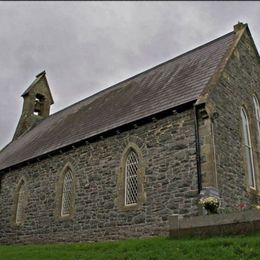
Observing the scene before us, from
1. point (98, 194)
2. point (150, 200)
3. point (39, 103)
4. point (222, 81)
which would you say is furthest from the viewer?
point (39, 103)

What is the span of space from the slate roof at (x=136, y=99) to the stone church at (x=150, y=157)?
3.5 inches

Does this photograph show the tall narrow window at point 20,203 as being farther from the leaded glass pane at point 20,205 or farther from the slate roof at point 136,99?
the slate roof at point 136,99

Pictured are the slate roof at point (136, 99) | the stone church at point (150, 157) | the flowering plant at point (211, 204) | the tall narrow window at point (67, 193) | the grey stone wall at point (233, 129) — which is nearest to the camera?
the flowering plant at point (211, 204)

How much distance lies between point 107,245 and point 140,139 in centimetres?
515

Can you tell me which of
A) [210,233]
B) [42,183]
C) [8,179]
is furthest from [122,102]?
[210,233]

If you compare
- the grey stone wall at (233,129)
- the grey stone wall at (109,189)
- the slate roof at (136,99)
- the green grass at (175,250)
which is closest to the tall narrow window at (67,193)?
the grey stone wall at (109,189)

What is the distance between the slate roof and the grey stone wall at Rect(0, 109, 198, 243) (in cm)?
84

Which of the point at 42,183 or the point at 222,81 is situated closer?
the point at 222,81

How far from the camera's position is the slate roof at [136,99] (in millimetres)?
16609

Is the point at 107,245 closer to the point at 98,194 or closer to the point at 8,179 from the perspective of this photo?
the point at 98,194

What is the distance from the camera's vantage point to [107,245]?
12367mm

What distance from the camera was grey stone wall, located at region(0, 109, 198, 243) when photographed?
46.0ft

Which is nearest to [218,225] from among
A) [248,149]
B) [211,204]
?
[211,204]

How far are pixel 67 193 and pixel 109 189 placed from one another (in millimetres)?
3428
